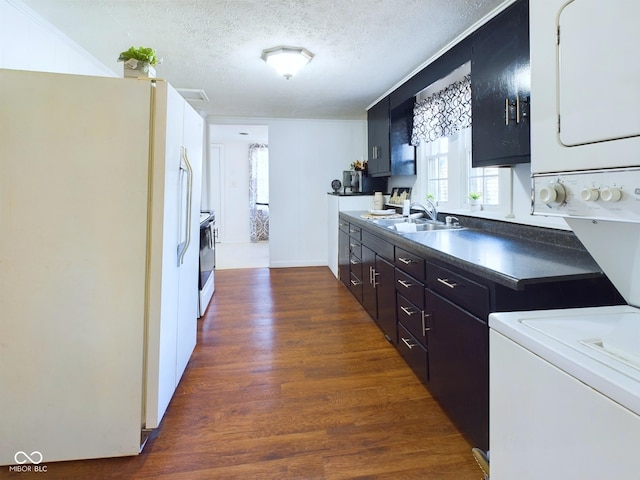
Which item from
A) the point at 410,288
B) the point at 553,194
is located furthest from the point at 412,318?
the point at 553,194

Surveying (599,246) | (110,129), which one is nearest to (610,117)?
(599,246)

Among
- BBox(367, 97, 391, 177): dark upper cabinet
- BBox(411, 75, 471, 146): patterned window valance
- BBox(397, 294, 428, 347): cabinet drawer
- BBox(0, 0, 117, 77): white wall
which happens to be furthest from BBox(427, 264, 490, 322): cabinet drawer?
BBox(0, 0, 117, 77): white wall

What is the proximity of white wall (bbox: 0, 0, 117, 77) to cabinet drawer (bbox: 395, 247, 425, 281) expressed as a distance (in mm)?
2459

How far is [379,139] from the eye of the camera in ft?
13.8

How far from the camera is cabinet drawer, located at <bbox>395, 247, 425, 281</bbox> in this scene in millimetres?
1977

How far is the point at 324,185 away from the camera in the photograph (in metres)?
5.44

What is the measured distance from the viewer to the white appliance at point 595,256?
0.66m

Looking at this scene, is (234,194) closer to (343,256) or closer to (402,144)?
(343,256)

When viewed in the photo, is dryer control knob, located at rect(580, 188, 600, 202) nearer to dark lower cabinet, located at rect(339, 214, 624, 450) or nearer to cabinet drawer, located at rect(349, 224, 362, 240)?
dark lower cabinet, located at rect(339, 214, 624, 450)

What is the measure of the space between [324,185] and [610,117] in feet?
15.4

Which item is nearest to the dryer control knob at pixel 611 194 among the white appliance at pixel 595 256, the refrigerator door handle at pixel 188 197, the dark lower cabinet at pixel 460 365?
the white appliance at pixel 595 256

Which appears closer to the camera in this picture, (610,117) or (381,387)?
(610,117)

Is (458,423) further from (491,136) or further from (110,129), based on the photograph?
(110,129)

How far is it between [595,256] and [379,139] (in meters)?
3.37
